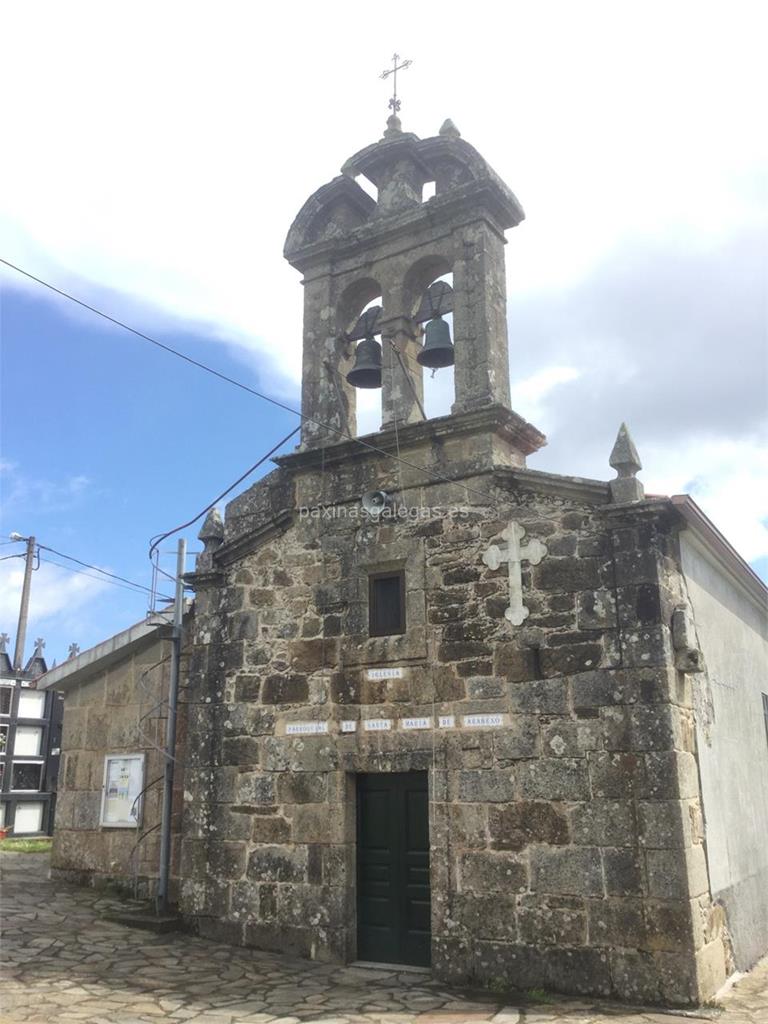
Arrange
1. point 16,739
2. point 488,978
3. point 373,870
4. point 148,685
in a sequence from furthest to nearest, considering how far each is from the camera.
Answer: point 16,739 < point 148,685 < point 373,870 < point 488,978

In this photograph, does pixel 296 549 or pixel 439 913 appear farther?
pixel 296 549

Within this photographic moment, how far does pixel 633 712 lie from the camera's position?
6305 mm

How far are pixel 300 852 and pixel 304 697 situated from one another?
1317 mm

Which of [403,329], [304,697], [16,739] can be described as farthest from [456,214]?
[16,739]

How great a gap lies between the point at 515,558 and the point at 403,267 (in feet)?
10.3

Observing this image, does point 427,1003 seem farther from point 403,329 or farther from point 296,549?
point 403,329

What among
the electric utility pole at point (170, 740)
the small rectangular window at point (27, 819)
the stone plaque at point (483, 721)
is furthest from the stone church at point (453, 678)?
the small rectangular window at point (27, 819)

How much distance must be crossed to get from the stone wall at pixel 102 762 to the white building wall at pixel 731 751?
522cm

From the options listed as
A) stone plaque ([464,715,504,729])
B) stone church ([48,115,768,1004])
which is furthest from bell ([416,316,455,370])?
stone plaque ([464,715,504,729])

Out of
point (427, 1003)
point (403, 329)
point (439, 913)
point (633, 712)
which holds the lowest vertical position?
point (427, 1003)

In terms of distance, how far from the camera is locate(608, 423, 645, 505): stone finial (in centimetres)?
672

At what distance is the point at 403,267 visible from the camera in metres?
8.31

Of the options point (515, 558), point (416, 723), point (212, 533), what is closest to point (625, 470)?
point (515, 558)

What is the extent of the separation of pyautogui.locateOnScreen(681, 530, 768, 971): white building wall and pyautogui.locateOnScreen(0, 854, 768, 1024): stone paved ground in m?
0.58
